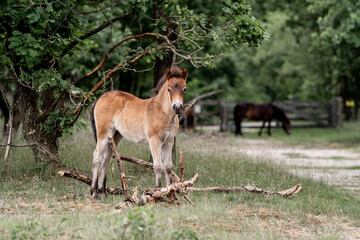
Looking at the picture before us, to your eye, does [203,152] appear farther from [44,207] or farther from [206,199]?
[44,207]

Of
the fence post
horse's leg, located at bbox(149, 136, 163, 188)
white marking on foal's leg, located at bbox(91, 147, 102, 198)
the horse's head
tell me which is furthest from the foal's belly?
the fence post

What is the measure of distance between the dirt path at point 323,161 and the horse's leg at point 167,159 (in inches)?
160

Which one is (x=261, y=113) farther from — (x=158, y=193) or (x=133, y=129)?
(x=158, y=193)

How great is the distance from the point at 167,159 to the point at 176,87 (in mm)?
1435

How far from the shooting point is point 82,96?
9.93 meters

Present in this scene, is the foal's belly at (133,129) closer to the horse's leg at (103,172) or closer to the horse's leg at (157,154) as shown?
the horse's leg at (157,154)

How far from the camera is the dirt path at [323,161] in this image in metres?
12.1

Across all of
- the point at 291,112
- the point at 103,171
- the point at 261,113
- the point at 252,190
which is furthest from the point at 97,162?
the point at 291,112

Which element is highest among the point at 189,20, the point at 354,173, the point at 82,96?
the point at 189,20

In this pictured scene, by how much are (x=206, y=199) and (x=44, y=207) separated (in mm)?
2717

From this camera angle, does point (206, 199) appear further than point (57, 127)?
No

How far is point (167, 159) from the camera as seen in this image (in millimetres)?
8445

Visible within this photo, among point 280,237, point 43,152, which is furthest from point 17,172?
point 280,237

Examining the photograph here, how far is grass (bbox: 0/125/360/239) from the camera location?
19.1 feet
